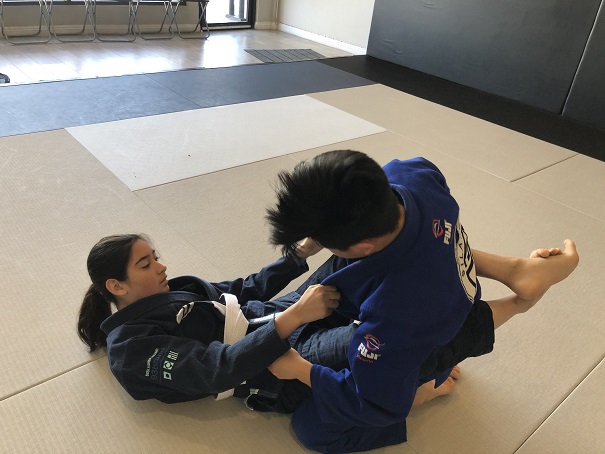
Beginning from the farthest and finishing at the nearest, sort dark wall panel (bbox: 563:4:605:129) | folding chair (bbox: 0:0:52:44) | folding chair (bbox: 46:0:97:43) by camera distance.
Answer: folding chair (bbox: 46:0:97:43) → folding chair (bbox: 0:0:52:44) → dark wall panel (bbox: 563:4:605:129)

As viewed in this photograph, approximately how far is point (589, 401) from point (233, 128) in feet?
A: 7.72

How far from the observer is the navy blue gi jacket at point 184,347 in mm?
1271

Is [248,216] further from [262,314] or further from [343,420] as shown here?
[343,420]

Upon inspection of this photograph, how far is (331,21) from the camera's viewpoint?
5.85m

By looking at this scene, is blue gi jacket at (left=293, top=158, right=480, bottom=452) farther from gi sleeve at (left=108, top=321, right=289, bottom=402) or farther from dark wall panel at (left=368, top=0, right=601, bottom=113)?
dark wall panel at (left=368, top=0, right=601, bottom=113)

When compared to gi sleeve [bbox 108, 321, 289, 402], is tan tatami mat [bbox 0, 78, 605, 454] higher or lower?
lower

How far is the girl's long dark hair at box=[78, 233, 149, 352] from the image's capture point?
1.37 m

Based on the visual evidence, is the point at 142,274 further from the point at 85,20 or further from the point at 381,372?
the point at 85,20

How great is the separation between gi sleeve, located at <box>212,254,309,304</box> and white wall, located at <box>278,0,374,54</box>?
4.52 meters

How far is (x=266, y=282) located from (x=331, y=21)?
4947mm

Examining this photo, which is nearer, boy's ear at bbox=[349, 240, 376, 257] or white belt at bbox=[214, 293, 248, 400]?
boy's ear at bbox=[349, 240, 376, 257]

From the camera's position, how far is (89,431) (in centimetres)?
132

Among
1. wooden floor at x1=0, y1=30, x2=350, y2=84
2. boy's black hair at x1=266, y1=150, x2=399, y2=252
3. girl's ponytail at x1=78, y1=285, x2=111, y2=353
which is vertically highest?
boy's black hair at x1=266, y1=150, x2=399, y2=252

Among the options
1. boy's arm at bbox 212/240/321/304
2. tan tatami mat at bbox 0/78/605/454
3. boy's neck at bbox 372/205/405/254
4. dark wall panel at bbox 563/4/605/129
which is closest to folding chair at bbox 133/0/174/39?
tan tatami mat at bbox 0/78/605/454
